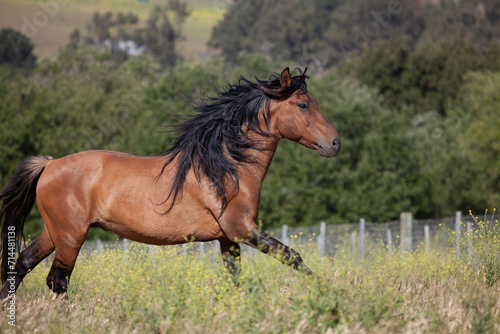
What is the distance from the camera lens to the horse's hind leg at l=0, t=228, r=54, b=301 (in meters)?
6.27

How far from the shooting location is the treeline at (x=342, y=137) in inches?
1158

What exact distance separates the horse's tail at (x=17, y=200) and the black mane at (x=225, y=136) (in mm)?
1622

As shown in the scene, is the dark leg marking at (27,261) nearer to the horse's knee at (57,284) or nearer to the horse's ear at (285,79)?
the horse's knee at (57,284)

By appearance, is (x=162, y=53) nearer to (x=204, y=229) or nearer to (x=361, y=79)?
(x=361, y=79)

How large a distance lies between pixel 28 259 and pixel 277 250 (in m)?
2.91

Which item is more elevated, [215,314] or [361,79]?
[361,79]

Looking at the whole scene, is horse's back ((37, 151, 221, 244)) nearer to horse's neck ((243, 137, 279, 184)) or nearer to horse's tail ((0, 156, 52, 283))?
horse's tail ((0, 156, 52, 283))

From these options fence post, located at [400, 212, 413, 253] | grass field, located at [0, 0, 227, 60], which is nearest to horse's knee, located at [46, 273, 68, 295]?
fence post, located at [400, 212, 413, 253]

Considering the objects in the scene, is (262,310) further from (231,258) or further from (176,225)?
(176,225)

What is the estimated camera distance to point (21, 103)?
35156mm

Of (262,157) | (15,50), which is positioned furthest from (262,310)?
(15,50)

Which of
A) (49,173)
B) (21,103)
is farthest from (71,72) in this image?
(49,173)

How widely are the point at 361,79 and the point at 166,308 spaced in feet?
156

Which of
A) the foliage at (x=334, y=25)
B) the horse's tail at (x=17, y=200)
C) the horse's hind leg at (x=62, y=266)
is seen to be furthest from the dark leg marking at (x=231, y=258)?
the foliage at (x=334, y=25)
